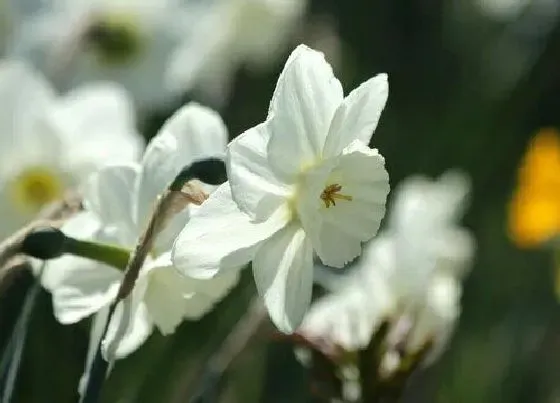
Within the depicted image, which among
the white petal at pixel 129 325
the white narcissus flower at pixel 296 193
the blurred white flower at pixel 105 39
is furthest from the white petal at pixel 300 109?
the blurred white flower at pixel 105 39

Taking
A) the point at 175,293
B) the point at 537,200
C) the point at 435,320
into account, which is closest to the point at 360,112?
the point at 175,293

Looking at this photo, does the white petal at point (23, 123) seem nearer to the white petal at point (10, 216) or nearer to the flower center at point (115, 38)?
the white petal at point (10, 216)

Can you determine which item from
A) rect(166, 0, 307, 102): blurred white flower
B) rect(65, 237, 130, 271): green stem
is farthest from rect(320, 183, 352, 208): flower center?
rect(166, 0, 307, 102): blurred white flower

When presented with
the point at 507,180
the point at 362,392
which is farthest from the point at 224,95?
the point at 362,392

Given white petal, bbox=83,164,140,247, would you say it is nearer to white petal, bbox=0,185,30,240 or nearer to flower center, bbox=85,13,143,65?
white petal, bbox=0,185,30,240

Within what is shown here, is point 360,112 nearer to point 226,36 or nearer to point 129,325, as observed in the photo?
point 129,325

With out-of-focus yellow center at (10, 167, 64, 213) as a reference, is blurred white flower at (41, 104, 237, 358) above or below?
above

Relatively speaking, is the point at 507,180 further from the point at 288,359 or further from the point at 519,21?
the point at 288,359
